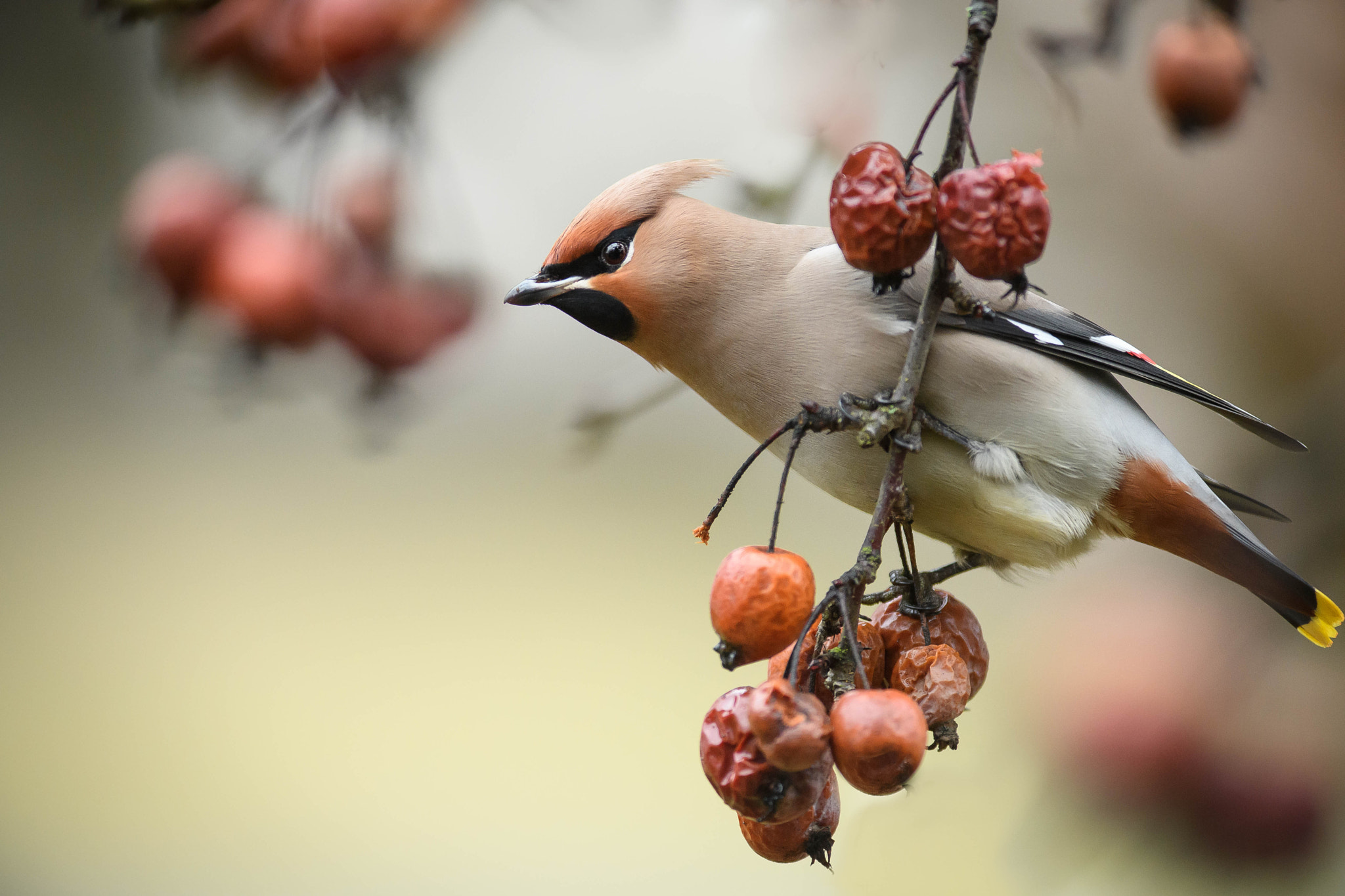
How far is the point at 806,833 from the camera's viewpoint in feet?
3.51

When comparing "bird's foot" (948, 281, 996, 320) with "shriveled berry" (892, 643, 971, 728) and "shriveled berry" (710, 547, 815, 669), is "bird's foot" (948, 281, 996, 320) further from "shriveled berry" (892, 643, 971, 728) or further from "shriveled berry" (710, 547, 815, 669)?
"shriveled berry" (892, 643, 971, 728)

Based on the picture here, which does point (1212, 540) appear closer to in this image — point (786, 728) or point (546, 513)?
point (786, 728)

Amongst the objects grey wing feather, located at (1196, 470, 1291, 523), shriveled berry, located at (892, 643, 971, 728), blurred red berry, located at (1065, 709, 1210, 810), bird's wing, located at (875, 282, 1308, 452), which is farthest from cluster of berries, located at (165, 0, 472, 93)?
blurred red berry, located at (1065, 709, 1210, 810)

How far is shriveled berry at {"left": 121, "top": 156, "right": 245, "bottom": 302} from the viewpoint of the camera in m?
1.68

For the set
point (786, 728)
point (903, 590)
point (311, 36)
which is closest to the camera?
point (786, 728)

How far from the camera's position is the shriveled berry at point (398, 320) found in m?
1.73

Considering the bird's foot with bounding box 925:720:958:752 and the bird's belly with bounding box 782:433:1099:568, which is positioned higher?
the bird's belly with bounding box 782:433:1099:568

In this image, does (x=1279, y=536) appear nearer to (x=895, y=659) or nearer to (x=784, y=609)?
(x=895, y=659)

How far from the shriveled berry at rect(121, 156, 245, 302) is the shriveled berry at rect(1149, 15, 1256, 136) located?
1.64m

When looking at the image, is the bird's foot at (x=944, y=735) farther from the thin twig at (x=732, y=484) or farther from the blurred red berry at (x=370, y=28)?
the blurred red berry at (x=370, y=28)

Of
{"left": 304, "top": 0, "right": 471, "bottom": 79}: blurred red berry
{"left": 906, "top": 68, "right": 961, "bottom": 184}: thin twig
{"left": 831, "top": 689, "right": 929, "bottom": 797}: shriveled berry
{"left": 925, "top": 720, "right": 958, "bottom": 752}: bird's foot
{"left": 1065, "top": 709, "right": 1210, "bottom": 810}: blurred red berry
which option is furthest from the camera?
{"left": 1065, "top": 709, "right": 1210, "bottom": 810}: blurred red berry

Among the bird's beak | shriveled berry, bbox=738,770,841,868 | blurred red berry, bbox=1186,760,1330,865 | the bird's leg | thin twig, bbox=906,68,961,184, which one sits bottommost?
blurred red berry, bbox=1186,760,1330,865

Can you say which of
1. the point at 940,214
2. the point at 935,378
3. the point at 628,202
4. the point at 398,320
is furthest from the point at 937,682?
the point at 398,320

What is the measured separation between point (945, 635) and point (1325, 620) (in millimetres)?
649
